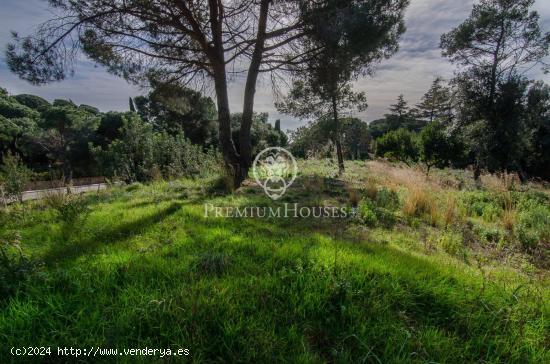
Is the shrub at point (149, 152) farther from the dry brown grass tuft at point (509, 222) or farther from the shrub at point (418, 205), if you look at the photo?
the dry brown grass tuft at point (509, 222)

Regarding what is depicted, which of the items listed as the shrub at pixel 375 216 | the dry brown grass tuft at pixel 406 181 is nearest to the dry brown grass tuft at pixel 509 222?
the dry brown grass tuft at pixel 406 181

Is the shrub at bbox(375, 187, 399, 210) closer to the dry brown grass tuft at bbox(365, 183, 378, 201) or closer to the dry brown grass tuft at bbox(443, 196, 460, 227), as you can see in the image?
the dry brown grass tuft at bbox(365, 183, 378, 201)

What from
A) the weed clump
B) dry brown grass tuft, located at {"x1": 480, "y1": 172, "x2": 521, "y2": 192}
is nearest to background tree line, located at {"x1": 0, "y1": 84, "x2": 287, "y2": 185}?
the weed clump

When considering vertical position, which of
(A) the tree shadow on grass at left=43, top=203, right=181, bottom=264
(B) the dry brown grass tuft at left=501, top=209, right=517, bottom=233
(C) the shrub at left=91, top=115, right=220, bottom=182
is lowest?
(B) the dry brown grass tuft at left=501, top=209, right=517, bottom=233

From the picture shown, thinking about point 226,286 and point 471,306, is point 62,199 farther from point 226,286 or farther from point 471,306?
point 471,306

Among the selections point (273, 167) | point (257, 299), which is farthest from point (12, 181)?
point (273, 167)

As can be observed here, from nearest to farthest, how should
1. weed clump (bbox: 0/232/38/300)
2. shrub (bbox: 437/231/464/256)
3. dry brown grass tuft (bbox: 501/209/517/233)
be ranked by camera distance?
weed clump (bbox: 0/232/38/300)
shrub (bbox: 437/231/464/256)
dry brown grass tuft (bbox: 501/209/517/233)

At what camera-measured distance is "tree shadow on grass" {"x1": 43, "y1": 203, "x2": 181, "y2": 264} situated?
212cm

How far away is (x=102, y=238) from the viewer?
256cm

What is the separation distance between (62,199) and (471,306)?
541 cm

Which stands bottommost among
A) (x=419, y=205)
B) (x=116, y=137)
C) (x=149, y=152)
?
(x=419, y=205)

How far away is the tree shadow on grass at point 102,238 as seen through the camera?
2.12 metres

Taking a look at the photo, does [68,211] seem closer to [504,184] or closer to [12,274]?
[12,274]

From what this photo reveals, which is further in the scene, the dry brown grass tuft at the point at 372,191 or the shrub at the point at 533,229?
the dry brown grass tuft at the point at 372,191
